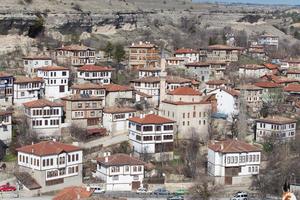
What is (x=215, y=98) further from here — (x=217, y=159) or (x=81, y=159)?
(x=81, y=159)

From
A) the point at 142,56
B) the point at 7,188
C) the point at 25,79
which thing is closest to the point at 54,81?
the point at 25,79

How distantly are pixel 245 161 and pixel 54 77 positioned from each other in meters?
10.9

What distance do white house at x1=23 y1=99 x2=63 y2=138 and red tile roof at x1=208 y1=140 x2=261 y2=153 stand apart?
22.2ft

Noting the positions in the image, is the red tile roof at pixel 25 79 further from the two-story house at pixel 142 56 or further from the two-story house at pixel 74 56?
the two-story house at pixel 142 56

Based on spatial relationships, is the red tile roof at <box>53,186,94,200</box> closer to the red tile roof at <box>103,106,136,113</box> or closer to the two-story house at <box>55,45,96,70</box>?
the red tile roof at <box>103,106,136,113</box>

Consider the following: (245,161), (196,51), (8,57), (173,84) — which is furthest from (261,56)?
(245,161)

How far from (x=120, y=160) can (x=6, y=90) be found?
7801mm

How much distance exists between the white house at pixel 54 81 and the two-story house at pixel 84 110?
207 cm

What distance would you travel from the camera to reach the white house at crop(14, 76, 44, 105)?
33.7m

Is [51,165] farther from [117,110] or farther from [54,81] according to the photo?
[54,81]

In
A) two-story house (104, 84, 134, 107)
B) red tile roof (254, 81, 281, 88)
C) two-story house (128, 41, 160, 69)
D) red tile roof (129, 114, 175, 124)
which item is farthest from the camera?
two-story house (128, 41, 160, 69)

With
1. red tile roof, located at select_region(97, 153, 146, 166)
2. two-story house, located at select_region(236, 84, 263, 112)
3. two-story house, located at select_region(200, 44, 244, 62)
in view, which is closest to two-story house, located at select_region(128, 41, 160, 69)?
two-story house, located at select_region(200, 44, 244, 62)

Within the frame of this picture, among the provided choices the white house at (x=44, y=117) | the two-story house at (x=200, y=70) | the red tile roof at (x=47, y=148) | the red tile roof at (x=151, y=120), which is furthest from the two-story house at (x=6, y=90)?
the two-story house at (x=200, y=70)

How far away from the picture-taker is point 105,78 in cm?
3819
